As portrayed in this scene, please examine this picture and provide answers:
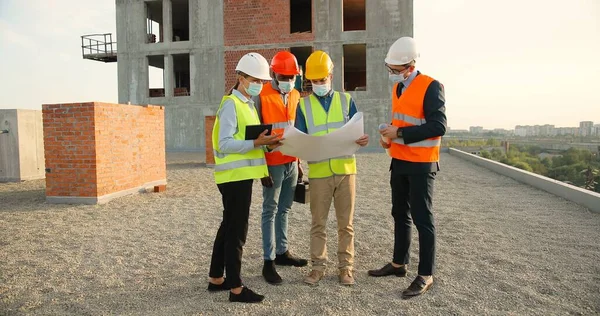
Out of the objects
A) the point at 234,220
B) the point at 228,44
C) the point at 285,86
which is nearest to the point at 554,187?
the point at 285,86

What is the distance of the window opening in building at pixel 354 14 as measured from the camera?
2342 cm

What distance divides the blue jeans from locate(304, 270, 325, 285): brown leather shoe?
0.36m

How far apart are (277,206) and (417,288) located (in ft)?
4.73

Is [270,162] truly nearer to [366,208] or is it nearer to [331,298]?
[331,298]

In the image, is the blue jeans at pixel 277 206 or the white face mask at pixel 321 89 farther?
the blue jeans at pixel 277 206

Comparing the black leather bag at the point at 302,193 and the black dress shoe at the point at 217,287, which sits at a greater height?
the black leather bag at the point at 302,193

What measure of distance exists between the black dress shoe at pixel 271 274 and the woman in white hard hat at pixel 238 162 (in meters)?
0.38

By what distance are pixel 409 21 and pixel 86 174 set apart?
56.8ft

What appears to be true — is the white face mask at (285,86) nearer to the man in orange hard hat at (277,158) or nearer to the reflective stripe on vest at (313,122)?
the man in orange hard hat at (277,158)

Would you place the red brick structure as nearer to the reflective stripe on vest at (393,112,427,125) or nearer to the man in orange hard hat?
the man in orange hard hat

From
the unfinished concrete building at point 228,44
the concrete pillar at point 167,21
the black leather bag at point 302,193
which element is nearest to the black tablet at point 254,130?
the black leather bag at point 302,193

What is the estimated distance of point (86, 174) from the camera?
283 inches

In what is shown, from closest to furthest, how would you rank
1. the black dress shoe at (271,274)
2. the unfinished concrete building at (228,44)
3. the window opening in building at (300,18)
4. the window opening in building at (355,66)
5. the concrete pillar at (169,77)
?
the black dress shoe at (271,274), the unfinished concrete building at (228,44), the window opening in building at (355,66), the concrete pillar at (169,77), the window opening in building at (300,18)

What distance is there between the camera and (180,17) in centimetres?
2716
